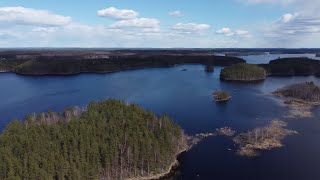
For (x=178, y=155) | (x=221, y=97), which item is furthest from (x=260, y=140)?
(x=221, y=97)

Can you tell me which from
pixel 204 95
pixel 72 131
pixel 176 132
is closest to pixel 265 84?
pixel 204 95

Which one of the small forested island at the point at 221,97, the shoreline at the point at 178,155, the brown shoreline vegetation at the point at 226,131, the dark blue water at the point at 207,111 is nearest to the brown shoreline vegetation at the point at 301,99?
the dark blue water at the point at 207,111

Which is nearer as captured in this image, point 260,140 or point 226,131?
point 260,140

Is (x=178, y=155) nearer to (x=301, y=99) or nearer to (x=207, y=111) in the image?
(x=207, y=111)

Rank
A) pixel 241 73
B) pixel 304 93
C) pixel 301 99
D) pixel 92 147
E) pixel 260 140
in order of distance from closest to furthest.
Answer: pixel 92 147
pixel 260 140
pixel 301 99
pixel 304 93
pixel 241 73

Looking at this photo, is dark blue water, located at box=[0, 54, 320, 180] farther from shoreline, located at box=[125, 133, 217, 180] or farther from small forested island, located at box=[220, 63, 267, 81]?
small forested island, located at box=[220, 63, 267, 81]

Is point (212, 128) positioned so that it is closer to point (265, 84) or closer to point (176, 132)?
point (176, 132)

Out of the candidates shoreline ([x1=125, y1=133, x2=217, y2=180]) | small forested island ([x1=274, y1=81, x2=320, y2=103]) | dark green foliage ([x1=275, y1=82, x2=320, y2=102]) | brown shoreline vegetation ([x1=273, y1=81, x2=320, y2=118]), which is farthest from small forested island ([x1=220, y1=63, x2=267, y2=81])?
shoreline ([x1=125, y1=133, x2=217, y2=180])
